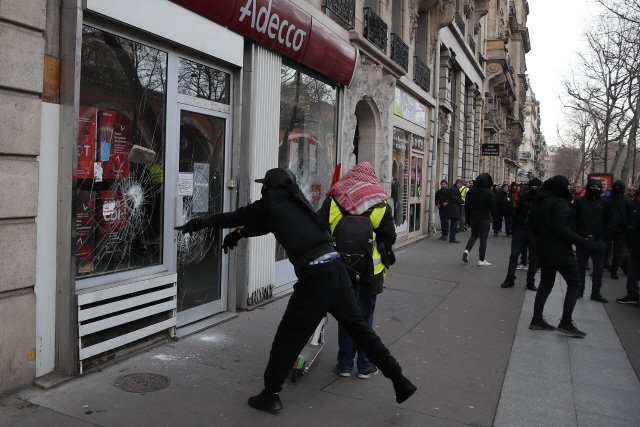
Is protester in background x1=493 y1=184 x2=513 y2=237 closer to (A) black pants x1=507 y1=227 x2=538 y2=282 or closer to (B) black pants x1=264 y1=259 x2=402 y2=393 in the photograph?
(A) black pants x1=507 y1=227 x2=538 y2=282

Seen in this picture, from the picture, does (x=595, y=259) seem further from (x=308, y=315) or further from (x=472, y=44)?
(x=472, y=44)

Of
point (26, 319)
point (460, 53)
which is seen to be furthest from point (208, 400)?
point (460, 53)

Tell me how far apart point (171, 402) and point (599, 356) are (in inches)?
164

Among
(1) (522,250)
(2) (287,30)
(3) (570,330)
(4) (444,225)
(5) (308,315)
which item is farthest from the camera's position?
(4) (444,225)

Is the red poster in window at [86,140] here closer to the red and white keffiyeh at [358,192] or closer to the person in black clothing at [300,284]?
the person in black clothing at [300,284]

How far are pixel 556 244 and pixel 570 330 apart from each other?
992mm

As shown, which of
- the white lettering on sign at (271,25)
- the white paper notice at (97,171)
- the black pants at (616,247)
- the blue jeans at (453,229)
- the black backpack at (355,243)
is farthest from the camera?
the blue jeans at (453,229)

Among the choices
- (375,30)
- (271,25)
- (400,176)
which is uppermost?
(375,30)

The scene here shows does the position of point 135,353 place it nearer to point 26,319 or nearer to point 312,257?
point 26,319

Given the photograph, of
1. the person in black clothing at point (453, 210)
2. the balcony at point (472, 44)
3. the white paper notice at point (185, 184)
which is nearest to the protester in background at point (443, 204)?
the person in black clothing at point (453, 210)

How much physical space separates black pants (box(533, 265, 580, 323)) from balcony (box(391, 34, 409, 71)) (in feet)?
24.2

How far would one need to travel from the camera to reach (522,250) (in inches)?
353

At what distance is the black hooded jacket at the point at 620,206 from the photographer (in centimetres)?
895

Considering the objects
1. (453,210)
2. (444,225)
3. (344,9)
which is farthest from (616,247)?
(344,9)
